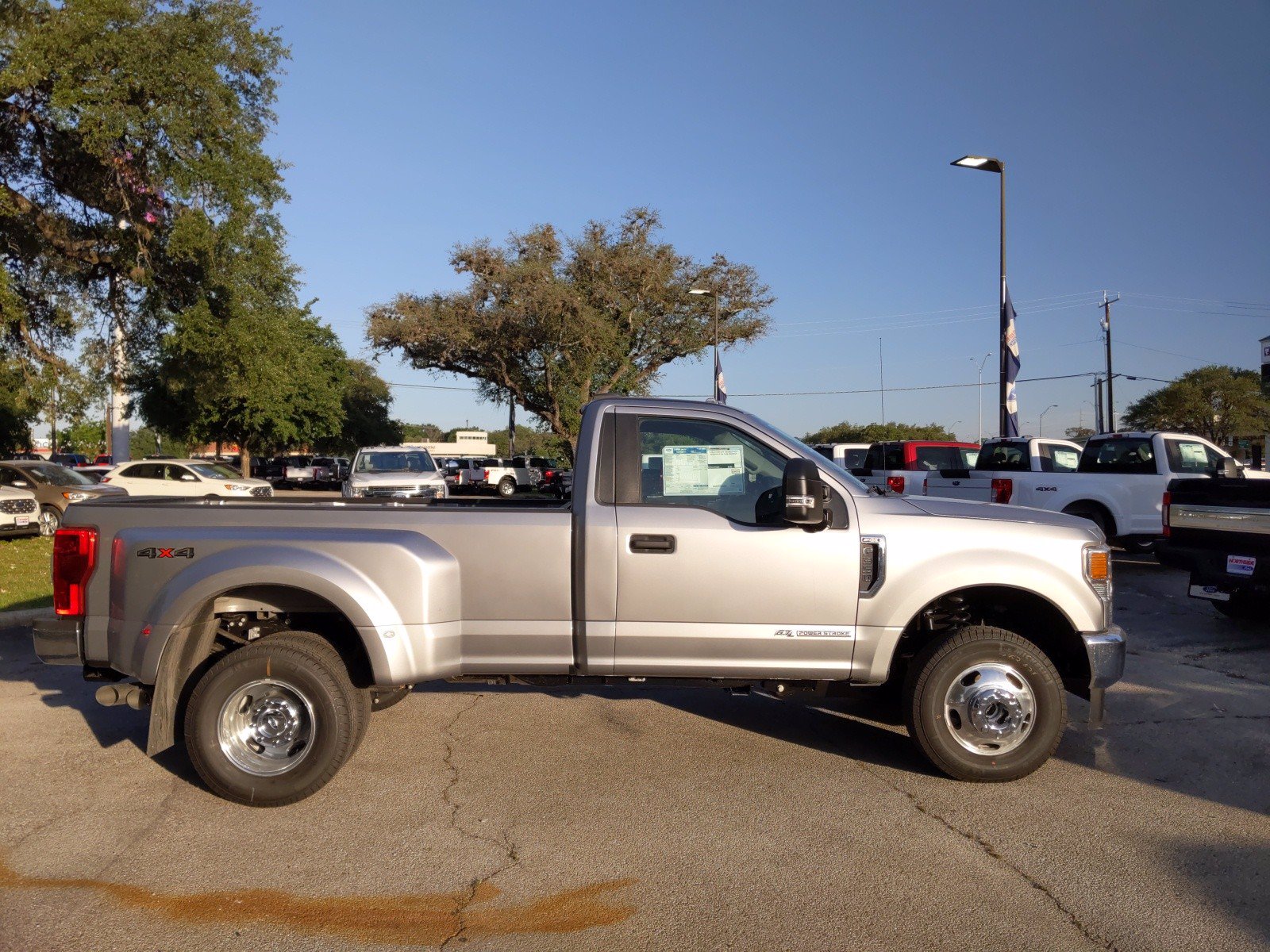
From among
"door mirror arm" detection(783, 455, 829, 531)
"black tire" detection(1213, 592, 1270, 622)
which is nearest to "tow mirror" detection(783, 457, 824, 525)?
"door mirror arm" detection(783, 455, 829, 531)

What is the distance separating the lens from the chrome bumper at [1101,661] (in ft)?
16.9

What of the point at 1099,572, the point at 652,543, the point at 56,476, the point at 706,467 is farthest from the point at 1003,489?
the point at 56,476

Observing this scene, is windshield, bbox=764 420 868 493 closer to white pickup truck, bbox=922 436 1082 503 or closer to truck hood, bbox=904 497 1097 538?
truck hood, bbox=904 497 1097 538

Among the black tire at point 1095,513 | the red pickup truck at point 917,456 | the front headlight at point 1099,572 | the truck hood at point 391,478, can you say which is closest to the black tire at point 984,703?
the front headlight at point 1099,572

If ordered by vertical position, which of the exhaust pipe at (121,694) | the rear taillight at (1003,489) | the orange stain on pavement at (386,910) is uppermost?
the rear taillight at (1003,489)

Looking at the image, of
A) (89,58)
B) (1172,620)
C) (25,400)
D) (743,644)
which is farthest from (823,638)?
(25,400)

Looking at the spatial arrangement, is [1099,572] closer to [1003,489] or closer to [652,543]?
[652,543]

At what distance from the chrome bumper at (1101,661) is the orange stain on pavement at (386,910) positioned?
2.69 m

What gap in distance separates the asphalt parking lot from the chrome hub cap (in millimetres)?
274

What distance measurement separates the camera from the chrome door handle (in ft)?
16.6

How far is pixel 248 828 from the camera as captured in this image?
184 inches

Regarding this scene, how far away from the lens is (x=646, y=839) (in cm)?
453

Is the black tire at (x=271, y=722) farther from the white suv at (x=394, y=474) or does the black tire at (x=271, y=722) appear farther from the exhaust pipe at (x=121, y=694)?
the white suv at (x=394, y=474)

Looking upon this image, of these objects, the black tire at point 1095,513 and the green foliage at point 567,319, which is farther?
the green foliage at point 567,319
